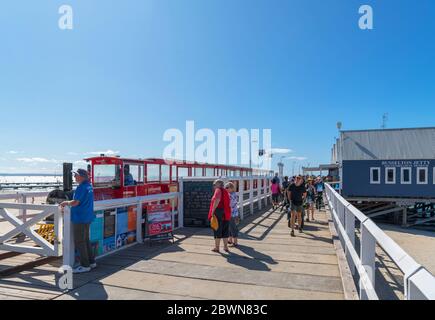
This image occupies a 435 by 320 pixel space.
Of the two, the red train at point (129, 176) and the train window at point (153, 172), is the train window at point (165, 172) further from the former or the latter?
the train window at point (153, 172)

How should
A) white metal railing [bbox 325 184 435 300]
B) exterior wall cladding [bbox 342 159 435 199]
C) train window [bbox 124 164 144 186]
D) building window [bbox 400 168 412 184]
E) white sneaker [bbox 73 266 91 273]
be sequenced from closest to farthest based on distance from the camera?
white metal railing [bbox 325 184 435 300] → white sneaker [bbox 73 266 91 273] → train window [bbox 124 164 144 186] → exterior wall cladding [bbox 342 159 435 199] → building window [bbox 400 168 412 184]

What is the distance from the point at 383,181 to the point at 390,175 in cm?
70

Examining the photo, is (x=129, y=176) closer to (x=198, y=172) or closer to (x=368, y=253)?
(x=198, y=172)

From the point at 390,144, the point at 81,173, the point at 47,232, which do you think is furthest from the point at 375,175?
the point at 81,173

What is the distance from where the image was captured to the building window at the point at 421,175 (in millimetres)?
26750

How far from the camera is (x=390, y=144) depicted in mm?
28578

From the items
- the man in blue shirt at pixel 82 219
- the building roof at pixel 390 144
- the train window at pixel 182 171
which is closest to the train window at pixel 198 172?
the train window at pixel 182 171

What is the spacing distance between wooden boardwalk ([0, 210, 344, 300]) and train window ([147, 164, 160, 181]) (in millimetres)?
4970

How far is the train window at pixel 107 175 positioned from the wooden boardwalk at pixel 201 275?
3.81m

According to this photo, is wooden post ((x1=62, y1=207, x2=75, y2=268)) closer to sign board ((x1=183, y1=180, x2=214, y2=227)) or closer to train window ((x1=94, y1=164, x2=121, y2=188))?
sign board ((x1=183, y1=180, x2=214, y2=227))

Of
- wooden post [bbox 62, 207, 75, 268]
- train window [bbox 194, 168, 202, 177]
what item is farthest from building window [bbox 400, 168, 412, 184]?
wooden post [bbox 62, 207, 75, 268]

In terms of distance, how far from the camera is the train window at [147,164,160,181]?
1224cm

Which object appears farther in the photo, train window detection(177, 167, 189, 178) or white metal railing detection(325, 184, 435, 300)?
train window detection(177, 167, 189, 178)
